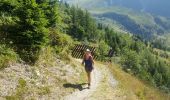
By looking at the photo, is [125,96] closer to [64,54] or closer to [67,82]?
[67,82]

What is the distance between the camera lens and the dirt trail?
25827 millimetres

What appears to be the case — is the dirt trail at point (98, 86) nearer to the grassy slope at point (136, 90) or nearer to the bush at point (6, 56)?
the grassy slope at point (136, 90)

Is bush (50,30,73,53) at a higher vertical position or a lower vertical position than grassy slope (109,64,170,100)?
higher

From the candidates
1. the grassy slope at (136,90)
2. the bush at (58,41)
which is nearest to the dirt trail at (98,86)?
the grassy slope at (136,90)

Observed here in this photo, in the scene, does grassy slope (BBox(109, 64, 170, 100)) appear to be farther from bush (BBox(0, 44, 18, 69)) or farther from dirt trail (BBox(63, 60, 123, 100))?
→ bush (BBox(0, 44, 18, 69))

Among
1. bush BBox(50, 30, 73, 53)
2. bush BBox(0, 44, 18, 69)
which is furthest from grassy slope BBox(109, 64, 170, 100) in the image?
bush BBox(0, 44, 18, 69)

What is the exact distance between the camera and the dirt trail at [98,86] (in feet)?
84.7

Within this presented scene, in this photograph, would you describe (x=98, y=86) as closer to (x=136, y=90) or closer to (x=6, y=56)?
(x=136, y=90)

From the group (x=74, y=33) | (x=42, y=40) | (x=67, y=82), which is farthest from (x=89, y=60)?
(x=74, y=33)

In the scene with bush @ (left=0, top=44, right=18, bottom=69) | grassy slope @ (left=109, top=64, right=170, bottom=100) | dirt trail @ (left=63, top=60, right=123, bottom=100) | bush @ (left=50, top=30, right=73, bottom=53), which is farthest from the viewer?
bush @ (left=50, top=30, right=73, bottom=53)

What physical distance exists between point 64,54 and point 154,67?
499 feet

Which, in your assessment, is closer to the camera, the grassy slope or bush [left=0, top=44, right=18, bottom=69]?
bush [left=0, top=44, right=18, bottom=69]

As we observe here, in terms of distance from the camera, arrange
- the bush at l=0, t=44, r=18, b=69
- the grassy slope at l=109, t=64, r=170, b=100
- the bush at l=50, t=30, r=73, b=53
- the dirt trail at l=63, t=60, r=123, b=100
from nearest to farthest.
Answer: the bush at l=0, t=44, r=18, b=69 < the dirt trail at l=63, t=60, r=123, b=100 < the grassy slope at l=109, t=64, r=170, b=100 < the bush at l=50, t=30, r=73, b=53

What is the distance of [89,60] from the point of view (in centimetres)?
2844
